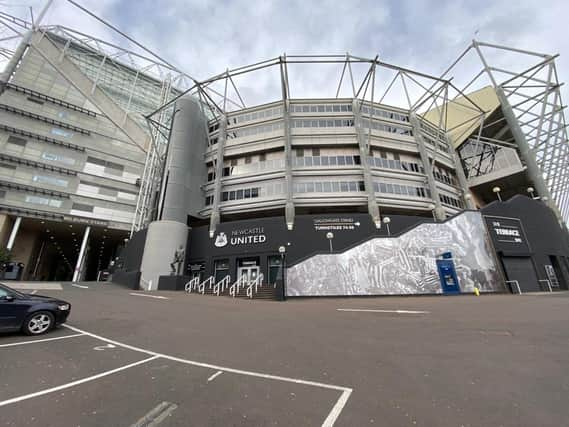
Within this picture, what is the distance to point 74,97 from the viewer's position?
129 feet

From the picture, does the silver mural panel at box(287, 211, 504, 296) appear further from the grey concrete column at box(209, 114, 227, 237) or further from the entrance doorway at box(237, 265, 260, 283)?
the grey concrete column at box(209, 114, 227, 237)

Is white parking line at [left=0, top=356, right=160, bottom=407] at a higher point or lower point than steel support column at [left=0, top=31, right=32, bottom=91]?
lower

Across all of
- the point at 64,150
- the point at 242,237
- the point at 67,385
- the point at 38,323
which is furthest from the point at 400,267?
the point at 64,150

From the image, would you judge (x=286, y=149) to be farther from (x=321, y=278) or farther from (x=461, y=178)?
(x=461, y=178)

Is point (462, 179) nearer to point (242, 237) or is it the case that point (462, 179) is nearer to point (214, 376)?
point (242, 237)

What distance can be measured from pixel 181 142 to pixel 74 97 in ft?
89.0

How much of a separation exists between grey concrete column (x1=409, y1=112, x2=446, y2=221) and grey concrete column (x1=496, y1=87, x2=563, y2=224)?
11526 mm

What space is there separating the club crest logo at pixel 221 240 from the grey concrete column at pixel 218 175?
100 cm

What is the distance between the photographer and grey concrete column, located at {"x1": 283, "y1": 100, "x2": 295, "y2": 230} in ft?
77.2

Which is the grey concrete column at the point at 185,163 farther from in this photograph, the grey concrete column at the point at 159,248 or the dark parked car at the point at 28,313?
the dark parked car at the point at 28,313

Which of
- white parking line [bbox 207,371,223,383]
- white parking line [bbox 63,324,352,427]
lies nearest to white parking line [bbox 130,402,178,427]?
white parking line [bbox 207,371,223,383]

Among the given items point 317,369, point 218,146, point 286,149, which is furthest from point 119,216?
point 317,369

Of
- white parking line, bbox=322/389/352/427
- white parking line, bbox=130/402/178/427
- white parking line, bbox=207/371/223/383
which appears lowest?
white parking line, bbox=322/389/352/427

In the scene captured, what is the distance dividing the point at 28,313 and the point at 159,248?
65.9 feet
